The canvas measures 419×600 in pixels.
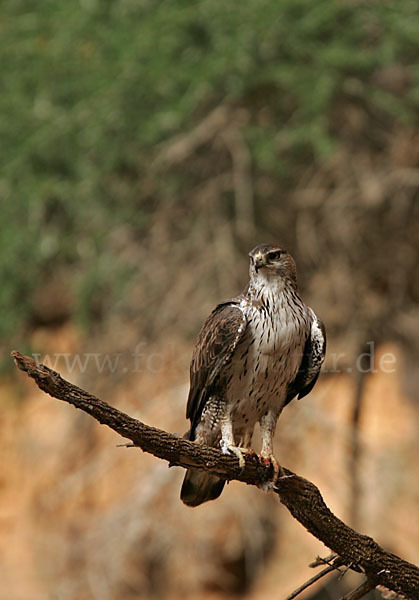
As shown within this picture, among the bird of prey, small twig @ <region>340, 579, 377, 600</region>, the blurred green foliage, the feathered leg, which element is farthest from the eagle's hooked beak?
the blurred green foliage

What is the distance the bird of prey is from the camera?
335cm

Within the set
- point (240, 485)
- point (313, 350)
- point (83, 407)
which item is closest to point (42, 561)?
point (240, 485)

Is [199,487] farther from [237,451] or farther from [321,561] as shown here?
[321,561]

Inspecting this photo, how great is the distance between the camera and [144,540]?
255 inches

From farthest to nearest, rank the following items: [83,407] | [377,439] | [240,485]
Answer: [377,439] < [240,485] < [83,407]

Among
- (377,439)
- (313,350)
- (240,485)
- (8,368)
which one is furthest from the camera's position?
(377,439)

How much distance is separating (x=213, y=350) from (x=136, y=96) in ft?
9.72

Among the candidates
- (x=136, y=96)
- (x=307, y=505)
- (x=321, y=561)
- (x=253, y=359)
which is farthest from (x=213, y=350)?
(x=136, y=96)

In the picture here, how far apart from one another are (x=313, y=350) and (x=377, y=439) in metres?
5.11

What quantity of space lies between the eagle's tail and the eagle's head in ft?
2.64

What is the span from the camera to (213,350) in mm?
3344

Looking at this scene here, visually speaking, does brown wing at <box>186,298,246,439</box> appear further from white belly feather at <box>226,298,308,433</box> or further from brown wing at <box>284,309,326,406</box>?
brown wing at <box>284,309,326,406</box>

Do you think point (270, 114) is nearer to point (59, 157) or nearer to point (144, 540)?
point (59, 157)

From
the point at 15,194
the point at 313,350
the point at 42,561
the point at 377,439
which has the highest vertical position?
the point at 15,194
